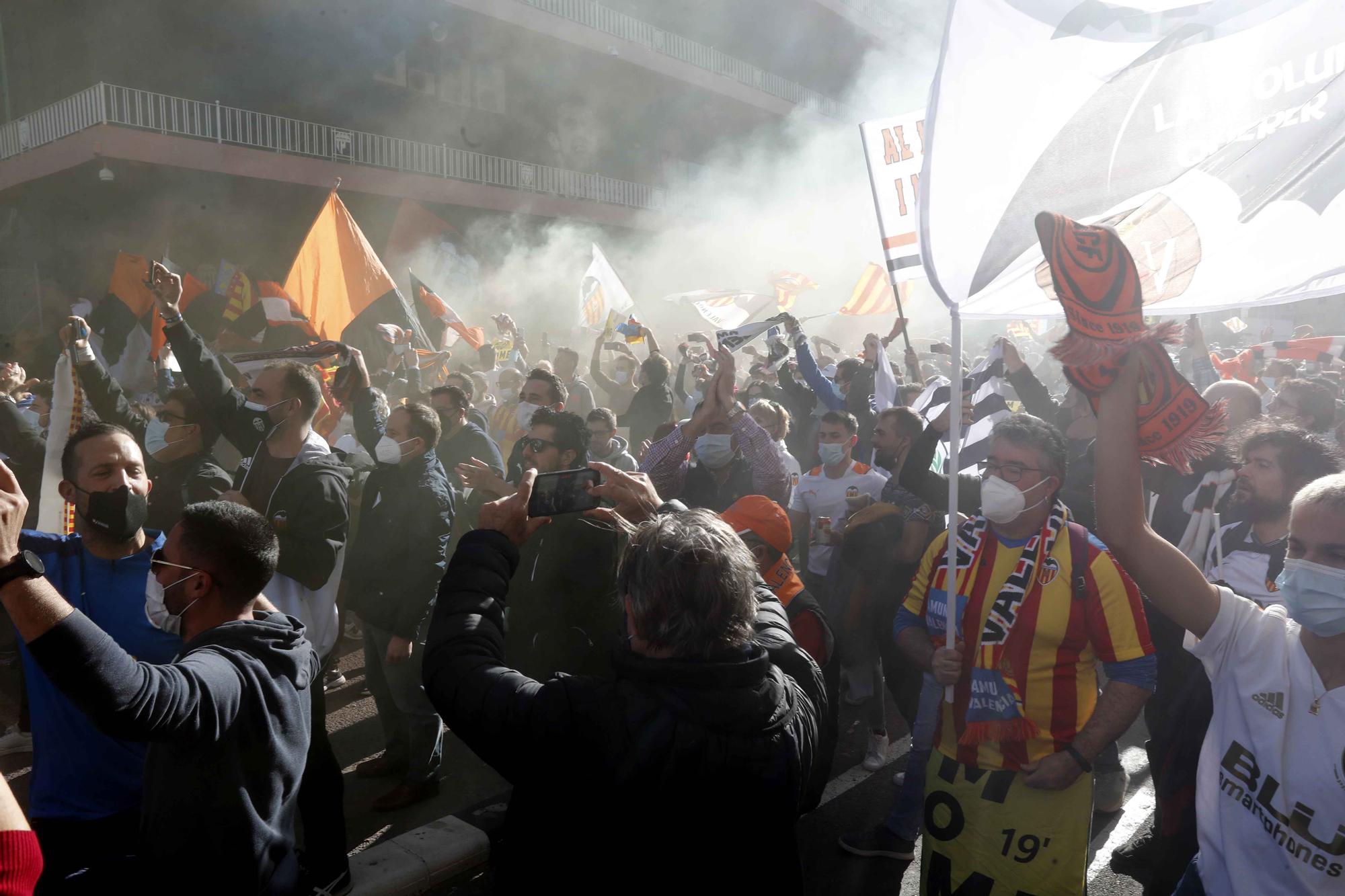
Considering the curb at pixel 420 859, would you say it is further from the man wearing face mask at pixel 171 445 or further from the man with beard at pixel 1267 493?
the man with beard at pixel 1267 493

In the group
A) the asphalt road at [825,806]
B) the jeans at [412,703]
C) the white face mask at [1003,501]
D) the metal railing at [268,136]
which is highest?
the metal railing at [268,136]

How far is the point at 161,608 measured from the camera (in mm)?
2461

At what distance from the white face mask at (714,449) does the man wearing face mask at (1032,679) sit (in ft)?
7.82

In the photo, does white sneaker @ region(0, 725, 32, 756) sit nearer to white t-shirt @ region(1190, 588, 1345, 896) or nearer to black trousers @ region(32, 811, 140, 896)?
black trousers @ region(32, 811, 140, 896)

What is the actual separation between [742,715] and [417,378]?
7149 mm

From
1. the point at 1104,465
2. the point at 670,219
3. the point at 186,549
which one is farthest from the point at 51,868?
the point at 670,219

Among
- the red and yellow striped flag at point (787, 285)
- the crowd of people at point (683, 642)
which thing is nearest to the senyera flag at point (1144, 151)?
the crowd of people at point (683, 642)

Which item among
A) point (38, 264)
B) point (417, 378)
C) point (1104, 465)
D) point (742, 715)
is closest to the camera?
point (742, 715)

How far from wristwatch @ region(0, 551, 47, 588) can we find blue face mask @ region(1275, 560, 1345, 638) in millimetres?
Answer: 2455

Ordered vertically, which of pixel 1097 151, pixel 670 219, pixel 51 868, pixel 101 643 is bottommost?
pixel 51 868

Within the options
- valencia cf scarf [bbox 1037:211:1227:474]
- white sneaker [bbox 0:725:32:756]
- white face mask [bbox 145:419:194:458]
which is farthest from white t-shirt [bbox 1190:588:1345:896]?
white sneaker [bbox 0:725:32:756]

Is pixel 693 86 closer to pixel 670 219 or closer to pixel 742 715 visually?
pixel 670 219

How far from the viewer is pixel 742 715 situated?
1.63 meters

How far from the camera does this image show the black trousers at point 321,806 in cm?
307
